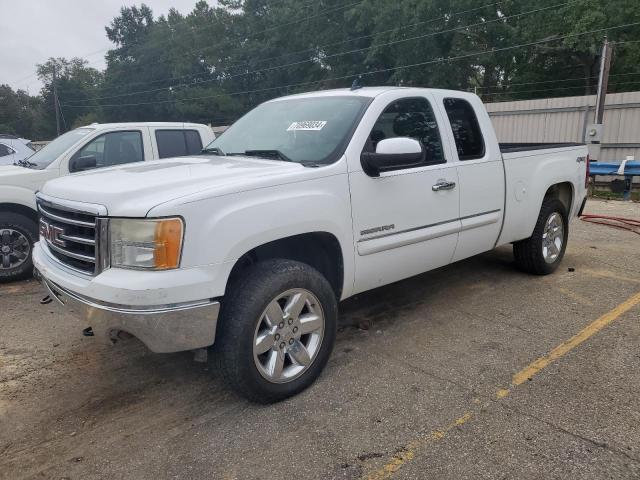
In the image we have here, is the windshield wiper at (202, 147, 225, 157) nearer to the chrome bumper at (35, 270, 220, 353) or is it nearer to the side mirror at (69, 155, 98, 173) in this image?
the chrome bumper at (35, 270, 220, 353)

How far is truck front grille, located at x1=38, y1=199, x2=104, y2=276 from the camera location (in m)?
2.84

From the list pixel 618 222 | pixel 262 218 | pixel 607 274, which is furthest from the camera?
pixel 618 222

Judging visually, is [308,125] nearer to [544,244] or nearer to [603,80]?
[544,244]

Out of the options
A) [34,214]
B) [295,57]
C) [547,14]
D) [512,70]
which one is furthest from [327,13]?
[34,214]

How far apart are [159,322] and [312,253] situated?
1.23 meters

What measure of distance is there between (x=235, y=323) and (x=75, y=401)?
129 cm

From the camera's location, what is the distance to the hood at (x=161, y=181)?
2764mm

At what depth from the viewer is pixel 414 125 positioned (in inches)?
164

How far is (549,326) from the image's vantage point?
4.32 meters

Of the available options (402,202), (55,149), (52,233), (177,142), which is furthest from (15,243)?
(402,202)

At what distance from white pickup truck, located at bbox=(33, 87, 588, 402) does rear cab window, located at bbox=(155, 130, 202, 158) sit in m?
2.76

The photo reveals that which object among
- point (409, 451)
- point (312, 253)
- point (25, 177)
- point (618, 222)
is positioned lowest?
point (409, 451)

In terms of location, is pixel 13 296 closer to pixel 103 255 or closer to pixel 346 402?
pixel 103 255

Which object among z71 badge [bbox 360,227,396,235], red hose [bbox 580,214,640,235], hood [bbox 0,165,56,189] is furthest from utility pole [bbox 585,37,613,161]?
hood [bbox 0,165,56,189]
